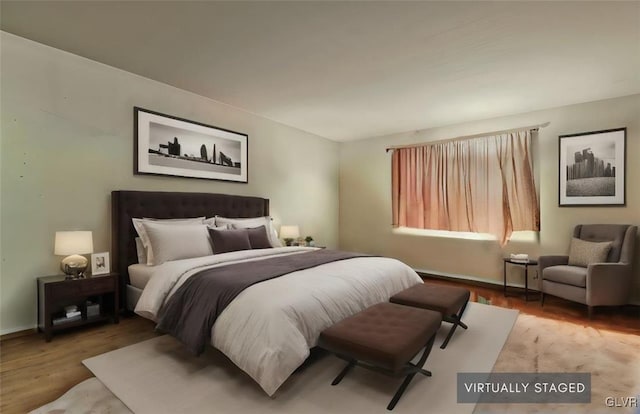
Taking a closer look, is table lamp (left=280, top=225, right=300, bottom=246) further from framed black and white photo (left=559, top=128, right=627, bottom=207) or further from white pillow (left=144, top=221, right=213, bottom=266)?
framed black and white photo (left=559, top=128, right=627, bottom=207)

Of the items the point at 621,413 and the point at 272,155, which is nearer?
the point at 621,413

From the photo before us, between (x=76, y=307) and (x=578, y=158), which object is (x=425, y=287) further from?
(x=76, y=307)

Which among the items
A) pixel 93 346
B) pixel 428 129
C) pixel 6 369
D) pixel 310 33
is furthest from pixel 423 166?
pixel 6 369

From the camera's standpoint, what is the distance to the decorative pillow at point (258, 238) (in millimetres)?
3893

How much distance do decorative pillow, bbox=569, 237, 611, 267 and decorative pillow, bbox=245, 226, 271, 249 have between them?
3923mm

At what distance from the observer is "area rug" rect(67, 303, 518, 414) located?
183cm

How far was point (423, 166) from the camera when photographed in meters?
5.50

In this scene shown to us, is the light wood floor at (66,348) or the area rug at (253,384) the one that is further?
the light wood floor at (66,348)

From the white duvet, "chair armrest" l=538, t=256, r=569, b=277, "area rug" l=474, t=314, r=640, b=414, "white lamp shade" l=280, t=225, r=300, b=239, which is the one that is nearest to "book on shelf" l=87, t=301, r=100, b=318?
the white duvet

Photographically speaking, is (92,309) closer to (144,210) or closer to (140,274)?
(140,274)

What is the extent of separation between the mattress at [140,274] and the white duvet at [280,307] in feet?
1.36

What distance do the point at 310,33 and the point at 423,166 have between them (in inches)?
141

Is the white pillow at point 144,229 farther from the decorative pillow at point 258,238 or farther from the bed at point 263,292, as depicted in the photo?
the decorative pillow at point 258,238

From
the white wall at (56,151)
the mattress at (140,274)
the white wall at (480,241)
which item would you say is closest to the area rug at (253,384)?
the mattress at (140,274)
